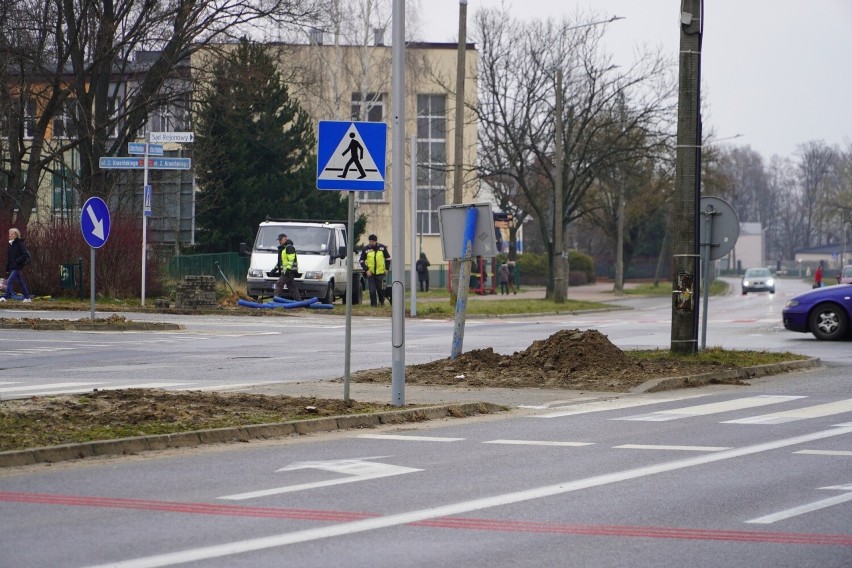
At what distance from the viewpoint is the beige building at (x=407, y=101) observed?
62562 millimetres

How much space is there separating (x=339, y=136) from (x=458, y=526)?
20.0ft

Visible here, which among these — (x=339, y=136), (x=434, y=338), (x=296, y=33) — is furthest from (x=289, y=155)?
(x=339, y=136)

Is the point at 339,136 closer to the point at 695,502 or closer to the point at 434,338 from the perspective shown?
the point at 695,502

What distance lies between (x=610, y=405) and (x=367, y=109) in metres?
50.5

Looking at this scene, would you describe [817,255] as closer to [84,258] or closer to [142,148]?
[84,258]

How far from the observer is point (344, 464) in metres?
9.88

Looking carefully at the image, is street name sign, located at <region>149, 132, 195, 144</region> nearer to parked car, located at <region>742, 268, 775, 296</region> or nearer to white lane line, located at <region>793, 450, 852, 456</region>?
white lane line, located at <region>793, 450, 852, 456</region>

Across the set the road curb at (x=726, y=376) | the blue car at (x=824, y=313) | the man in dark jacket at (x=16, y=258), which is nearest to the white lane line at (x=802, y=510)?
the road curb at (x=726, y=376)

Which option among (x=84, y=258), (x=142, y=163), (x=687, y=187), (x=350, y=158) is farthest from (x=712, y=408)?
(x=84, y=258)

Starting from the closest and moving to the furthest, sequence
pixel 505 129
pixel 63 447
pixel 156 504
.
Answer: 1. pixel 156 504
2. pixel 63 447
3. pixel 505 129

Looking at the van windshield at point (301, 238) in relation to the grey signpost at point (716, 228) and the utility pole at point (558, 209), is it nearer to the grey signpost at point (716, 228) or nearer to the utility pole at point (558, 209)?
the utility pole at point (558, 209)

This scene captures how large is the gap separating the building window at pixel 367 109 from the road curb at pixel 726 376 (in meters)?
36.6

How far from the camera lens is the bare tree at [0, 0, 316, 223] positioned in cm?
3806

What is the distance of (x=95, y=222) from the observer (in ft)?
87.0
